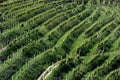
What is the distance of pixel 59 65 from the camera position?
78.4m

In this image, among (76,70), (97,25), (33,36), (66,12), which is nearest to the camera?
(76,70)

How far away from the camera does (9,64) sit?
79812 mm

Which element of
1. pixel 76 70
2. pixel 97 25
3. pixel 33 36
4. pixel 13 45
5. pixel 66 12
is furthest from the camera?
pixel 66 12

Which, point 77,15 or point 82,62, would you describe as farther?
point 77,15

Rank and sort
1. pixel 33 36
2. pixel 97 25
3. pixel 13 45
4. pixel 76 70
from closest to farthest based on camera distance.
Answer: pixel 76 70 → pixel 13 45 → pixel 33 36 → pixel 97 25

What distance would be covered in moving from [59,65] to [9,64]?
1137cm

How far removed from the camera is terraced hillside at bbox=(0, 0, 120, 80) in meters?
77.6

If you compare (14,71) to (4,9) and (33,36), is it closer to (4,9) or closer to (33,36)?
(33,36)

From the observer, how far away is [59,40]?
305 ft

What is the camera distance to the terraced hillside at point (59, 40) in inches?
3056

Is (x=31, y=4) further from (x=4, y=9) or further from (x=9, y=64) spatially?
(x=9, y=64)

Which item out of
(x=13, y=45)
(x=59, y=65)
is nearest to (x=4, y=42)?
(x=13, y=45)

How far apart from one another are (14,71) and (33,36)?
17279 mm

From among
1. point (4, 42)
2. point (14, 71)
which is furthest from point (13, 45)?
point (14, 71)
